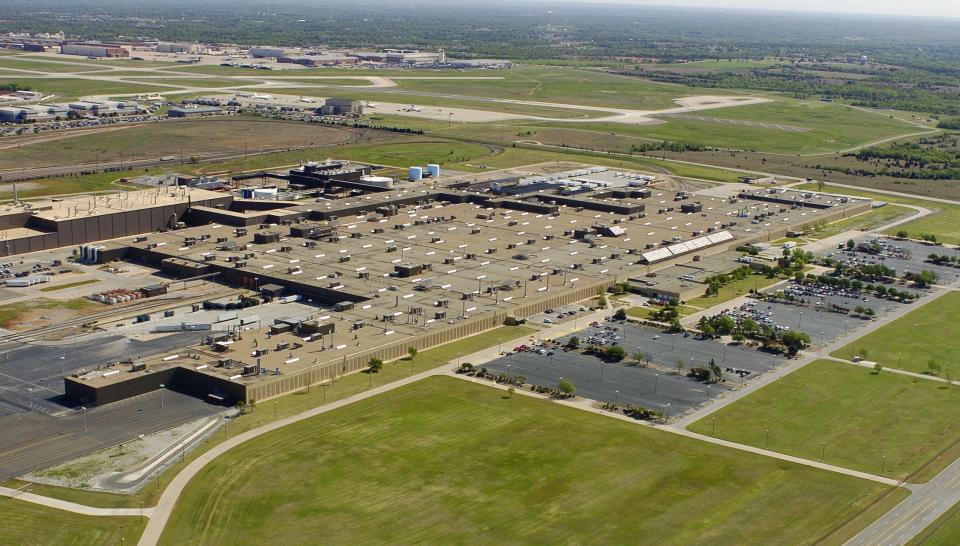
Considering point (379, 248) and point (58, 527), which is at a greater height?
point (379, 248)

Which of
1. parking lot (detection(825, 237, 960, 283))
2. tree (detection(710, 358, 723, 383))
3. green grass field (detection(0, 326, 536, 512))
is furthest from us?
parking lot (detection(825, 237, 960, 283))

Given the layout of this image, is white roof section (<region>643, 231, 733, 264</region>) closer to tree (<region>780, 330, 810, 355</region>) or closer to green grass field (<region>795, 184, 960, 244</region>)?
green grass field (<region>795, 184, 960, 244</region>)

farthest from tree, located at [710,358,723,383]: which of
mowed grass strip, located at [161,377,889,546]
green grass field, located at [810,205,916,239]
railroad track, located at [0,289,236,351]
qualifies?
green grass field, located at [810,205,916,239]

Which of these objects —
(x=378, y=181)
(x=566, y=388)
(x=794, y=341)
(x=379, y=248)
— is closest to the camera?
(x=566, y=388)

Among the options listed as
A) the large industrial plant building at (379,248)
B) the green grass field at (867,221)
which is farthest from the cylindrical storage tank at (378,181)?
the green grass field at (867,221)

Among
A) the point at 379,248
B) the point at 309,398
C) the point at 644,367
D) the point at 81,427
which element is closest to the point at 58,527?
the point at 81,427

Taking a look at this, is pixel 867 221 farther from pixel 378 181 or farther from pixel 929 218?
pixel 378 181
